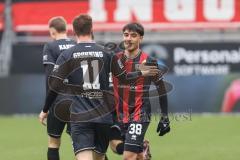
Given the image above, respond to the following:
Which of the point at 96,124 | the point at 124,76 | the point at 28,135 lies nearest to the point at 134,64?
the point at 124,76

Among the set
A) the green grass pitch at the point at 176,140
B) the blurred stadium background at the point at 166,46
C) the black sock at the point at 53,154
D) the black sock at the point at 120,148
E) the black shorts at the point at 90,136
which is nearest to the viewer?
the black shorts at the point at 90,136

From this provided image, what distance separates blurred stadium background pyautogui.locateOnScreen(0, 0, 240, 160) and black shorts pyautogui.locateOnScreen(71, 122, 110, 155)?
10563 millimetres

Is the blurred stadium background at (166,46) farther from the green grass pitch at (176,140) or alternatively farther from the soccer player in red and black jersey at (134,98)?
the soccer player in red and black jersey at (134,98)

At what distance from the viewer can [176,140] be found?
15.6 m

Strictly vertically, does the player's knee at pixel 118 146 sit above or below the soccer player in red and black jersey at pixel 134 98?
below

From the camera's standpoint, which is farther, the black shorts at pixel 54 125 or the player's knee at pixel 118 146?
the player's knee at pixel 118 146

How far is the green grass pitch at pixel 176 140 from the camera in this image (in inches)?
521

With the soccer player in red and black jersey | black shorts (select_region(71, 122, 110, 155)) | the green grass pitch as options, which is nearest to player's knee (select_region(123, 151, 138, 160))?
the soccer player in red and black jersey

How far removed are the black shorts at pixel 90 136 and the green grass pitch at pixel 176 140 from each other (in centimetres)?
413

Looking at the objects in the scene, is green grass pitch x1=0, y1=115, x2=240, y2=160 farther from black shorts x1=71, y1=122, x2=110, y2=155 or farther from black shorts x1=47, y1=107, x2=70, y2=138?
black shorts x1=71, y1=122, x2=110, y2=155

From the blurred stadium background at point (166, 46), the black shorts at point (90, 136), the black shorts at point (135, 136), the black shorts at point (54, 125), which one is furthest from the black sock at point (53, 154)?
the blurred stadium background at point (166, 46)

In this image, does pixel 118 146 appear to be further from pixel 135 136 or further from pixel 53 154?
pixel 135 136

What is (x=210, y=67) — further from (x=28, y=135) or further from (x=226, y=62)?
(x=28, y=135)

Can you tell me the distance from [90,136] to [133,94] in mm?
1442
